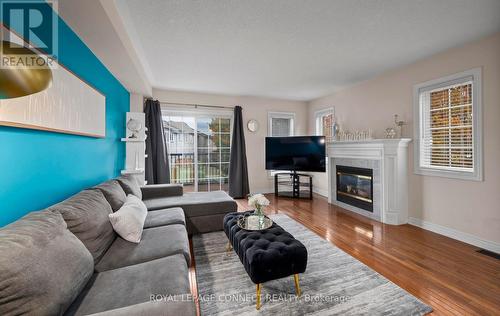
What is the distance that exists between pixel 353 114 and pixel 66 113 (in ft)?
15.3

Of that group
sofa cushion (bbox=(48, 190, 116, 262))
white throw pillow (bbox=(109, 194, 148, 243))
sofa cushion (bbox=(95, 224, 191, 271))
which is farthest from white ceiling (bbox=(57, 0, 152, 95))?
sofa cushion (bbox=(95, 224, 191, 271))

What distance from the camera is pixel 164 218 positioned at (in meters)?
2.35

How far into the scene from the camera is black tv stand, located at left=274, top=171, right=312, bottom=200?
5.06m

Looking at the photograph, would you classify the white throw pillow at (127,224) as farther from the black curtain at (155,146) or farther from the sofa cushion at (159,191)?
the black curtain at (155,146)

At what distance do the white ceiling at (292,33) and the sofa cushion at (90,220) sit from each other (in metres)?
1.60

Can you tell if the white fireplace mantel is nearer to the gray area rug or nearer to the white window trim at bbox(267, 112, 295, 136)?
the gray area rug

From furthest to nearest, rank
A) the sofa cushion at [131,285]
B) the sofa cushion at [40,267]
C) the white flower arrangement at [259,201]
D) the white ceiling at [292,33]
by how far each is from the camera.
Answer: the white flower arrangement at [259,201], the white ceiling at [292,33], the sofa cushion at [131,285], the sofa cushion at [40,267]

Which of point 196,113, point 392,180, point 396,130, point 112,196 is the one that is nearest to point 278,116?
point 196,113

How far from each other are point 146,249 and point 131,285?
478 mm

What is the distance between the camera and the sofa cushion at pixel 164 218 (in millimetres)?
2238

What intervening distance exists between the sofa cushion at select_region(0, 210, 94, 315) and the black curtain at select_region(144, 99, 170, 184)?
331cm

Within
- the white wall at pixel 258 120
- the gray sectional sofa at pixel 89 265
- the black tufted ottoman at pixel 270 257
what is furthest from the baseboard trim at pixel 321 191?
the gray sectional sofa at pixel 89 265

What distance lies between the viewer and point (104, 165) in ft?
9.77

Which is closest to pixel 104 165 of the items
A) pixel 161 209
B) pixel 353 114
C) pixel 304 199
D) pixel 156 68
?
pixel 161 209
